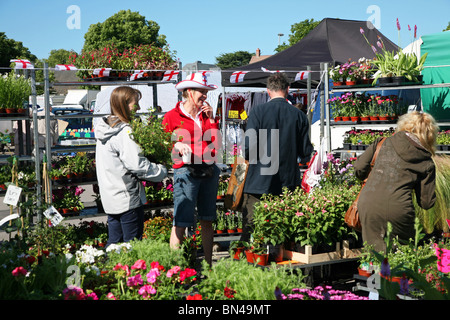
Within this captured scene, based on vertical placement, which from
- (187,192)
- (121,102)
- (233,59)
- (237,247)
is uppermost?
(233,59)

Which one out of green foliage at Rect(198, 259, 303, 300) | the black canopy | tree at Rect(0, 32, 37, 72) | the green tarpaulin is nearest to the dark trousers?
green foliage at Rect(198, 259, 303, 300)

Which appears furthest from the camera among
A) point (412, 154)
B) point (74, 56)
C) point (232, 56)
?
point (232, 56)

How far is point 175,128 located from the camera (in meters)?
4.46

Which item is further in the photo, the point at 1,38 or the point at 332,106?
the point at 1,38

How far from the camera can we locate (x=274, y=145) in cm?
476

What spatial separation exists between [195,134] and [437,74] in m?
4.85

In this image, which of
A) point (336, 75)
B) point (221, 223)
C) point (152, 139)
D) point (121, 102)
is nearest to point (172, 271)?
point (152, 139)

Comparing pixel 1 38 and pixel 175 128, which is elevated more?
pixel 1 38

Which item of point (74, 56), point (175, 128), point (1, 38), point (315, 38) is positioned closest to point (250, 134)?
point (175, 128)

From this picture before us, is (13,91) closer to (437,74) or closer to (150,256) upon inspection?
(150,256)
